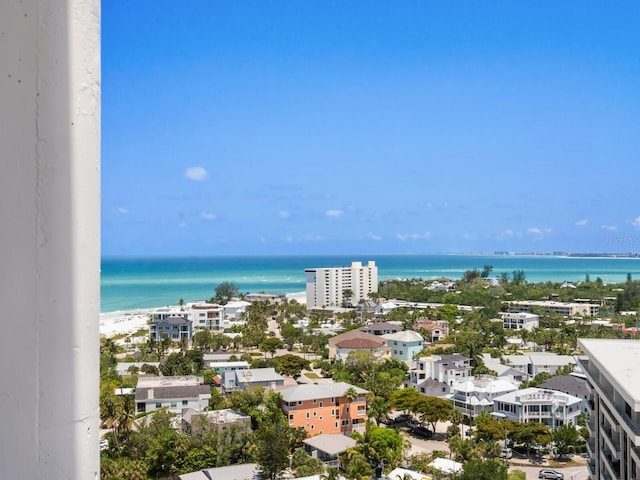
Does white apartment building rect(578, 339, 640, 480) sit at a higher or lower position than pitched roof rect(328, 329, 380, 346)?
higher

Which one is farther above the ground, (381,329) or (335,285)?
(335,285)

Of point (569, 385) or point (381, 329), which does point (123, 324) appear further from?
point (569, 385)

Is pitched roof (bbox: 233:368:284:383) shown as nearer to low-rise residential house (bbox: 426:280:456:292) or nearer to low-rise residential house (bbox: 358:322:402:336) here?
low-rise residential house (bbox: 358:322:402:336)

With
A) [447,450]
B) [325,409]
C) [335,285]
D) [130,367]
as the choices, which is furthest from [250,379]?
[335,285]

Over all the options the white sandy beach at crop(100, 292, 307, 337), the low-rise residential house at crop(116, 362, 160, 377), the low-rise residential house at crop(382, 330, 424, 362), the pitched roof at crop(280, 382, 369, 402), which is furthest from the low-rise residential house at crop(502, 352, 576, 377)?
the white sandy beach at crop(100, 292, 307, 337)

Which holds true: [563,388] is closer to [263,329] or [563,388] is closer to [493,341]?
[493,341]

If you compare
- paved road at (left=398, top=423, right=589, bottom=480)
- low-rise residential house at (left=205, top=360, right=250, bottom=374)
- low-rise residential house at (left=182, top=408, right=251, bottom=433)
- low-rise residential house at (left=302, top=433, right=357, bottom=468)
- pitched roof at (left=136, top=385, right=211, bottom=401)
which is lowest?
paved road at (left=398, top=423, right=589, bottom=480)

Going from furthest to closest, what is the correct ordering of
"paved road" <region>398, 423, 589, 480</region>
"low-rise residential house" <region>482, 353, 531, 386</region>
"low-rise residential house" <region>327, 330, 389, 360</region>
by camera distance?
1. "low-rise residential house" <region>327, 330, 389, 360</region>
2. "low-rise residential house" <region>482, 353, 531, 386</region>
3. "paved road" <region>398, 423, 589, 480</region>
